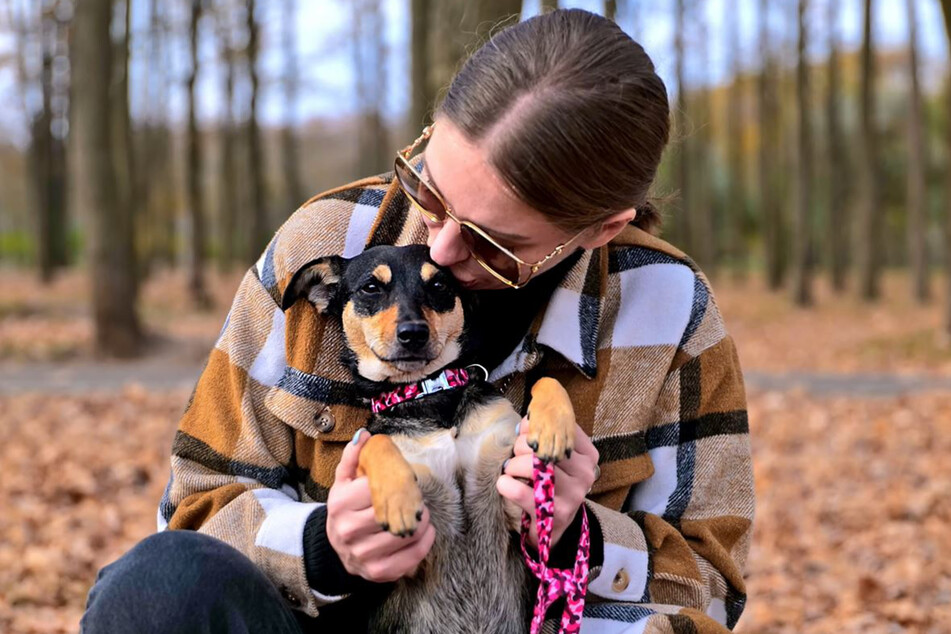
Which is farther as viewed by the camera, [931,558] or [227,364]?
[931,558]

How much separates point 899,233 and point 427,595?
37.8 metres

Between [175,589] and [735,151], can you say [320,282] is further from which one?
[735,151]

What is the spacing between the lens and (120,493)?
234 inches

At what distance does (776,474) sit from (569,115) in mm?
5154

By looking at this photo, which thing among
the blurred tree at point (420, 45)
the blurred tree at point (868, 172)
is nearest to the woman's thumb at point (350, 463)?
the blurred tree at point (420, 45)

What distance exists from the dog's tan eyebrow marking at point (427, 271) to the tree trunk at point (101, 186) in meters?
8.86

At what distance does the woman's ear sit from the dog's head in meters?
0.33

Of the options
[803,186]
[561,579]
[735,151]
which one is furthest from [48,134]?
A: [561,579]

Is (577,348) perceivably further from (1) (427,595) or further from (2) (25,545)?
(2) (25,545)

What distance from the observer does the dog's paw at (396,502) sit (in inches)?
65.9

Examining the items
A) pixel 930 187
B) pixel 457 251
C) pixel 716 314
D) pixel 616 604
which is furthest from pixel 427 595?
pixel 930 187

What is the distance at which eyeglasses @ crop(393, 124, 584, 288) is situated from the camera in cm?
197

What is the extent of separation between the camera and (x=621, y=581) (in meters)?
2.01

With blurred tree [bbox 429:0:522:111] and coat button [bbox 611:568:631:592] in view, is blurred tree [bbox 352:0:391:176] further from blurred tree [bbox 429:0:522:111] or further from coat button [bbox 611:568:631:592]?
coat button [bbox 611:568:631:592]
